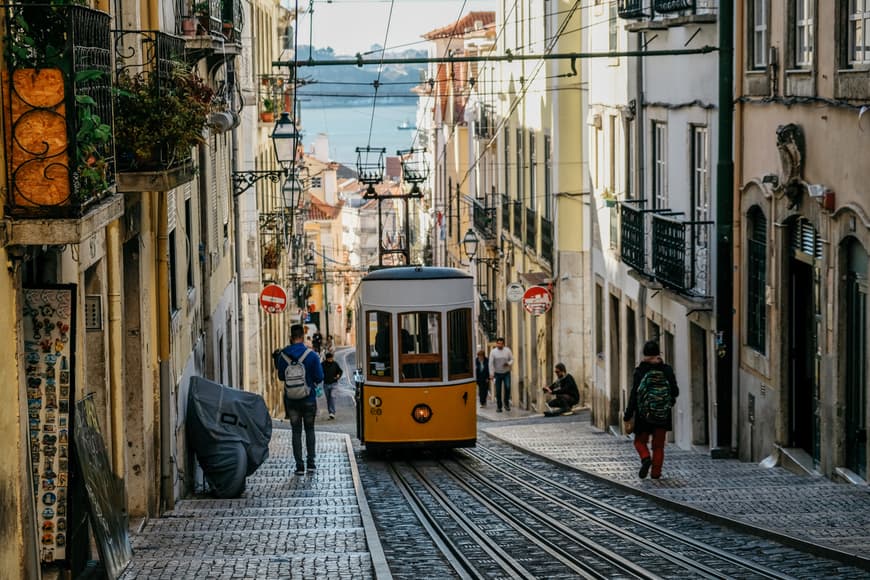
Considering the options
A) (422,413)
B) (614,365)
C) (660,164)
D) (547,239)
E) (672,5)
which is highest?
(672,5)

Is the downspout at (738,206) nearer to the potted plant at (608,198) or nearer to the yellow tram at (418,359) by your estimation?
the yellow tram at (418,359)

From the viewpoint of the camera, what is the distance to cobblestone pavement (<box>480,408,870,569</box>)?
10969 millimetres

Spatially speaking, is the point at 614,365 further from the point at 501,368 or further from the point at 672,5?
the point at 672,5

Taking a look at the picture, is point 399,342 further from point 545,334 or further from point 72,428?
point 545,334

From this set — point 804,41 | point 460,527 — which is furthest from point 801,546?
point 804,41

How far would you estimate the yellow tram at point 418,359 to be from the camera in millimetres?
20125

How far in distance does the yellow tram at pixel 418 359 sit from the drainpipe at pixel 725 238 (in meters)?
3.47

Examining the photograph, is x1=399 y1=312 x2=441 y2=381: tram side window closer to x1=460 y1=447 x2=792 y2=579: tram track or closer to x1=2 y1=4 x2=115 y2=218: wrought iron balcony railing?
x1=460 y1=447 x2=792 y2=579: tram track

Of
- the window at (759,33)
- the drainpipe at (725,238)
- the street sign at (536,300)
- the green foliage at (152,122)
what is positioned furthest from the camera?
the street sign at (536,300)

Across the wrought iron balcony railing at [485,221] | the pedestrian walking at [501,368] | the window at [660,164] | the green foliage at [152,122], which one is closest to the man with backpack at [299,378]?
the green foliage at [152,122]

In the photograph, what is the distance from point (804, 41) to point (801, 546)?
7.14 metres

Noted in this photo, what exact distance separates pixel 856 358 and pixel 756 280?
3907 millimetres

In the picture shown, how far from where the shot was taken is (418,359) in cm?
2019

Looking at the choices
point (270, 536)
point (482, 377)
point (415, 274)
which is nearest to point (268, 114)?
point (482, 377)
